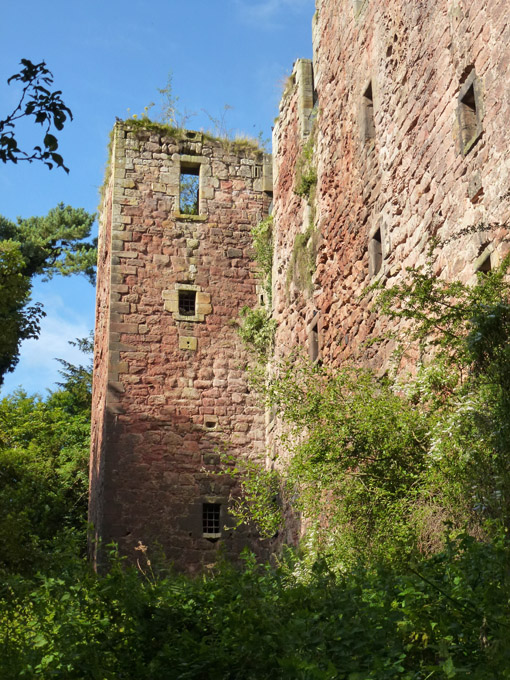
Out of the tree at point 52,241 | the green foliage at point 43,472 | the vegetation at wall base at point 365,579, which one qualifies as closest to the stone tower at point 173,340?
the green foliage at point 43,472

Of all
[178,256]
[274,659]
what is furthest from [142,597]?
[178,256]

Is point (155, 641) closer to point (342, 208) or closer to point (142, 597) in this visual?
point (142, 597)

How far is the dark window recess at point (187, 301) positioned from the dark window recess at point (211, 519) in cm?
281

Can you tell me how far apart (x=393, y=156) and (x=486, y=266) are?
2342 mm

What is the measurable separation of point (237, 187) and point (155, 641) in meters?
10.4

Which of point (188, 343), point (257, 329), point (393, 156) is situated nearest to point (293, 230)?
point (257, 329)

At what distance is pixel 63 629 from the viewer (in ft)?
16.7

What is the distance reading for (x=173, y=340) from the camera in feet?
44.5

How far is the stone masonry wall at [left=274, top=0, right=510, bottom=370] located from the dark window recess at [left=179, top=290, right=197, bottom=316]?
4.72 feet

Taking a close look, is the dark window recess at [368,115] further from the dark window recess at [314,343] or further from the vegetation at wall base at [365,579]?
the dark window recess at [314,343]

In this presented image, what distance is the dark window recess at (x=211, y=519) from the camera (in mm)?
12805

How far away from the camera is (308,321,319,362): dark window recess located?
36.6ft

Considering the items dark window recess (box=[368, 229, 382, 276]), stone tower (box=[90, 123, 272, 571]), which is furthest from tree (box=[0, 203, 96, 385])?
dark window recess (box=[368, 229, 382, 276])

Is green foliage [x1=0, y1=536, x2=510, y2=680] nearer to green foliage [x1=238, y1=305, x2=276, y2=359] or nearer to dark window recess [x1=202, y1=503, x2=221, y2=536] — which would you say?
dark window recess [x1=202, y1=503, x2=221, y2=536]
